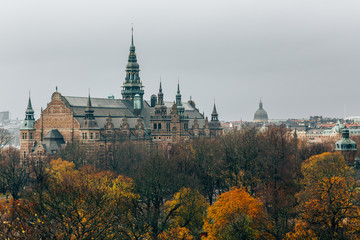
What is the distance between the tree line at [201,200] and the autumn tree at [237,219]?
11 cm

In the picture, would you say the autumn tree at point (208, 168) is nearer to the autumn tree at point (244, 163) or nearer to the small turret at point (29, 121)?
the autumn tree at point (244, 163)

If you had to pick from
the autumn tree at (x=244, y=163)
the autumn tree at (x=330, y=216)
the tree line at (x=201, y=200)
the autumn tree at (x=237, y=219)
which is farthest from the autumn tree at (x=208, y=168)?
the autumn tree at (x=330, y=216)

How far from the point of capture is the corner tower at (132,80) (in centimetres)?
17662

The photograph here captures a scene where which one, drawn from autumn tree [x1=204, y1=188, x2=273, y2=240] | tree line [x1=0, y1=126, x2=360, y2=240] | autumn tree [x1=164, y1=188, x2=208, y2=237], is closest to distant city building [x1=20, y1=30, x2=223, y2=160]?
tree line [x1=0, y1=126, x2=360, y2=240]

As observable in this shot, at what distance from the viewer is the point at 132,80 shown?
6993 inches

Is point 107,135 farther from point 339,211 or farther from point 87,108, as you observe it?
point 339,211

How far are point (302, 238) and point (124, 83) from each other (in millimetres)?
131148

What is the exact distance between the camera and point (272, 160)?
92.4 metres

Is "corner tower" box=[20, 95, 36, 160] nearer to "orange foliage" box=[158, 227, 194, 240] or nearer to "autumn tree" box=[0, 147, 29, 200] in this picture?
"autumn tree" box=[0, 147, 29, 200]

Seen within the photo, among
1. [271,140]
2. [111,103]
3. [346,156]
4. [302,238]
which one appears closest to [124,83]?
[111,103]

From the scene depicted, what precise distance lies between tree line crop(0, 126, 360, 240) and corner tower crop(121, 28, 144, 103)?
59469mm

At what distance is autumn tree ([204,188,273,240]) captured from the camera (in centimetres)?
5981

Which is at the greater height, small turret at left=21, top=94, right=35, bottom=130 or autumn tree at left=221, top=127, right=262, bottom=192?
small turret at left=21, top=94, right=35, bottom=130

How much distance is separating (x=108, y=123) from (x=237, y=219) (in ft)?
309
